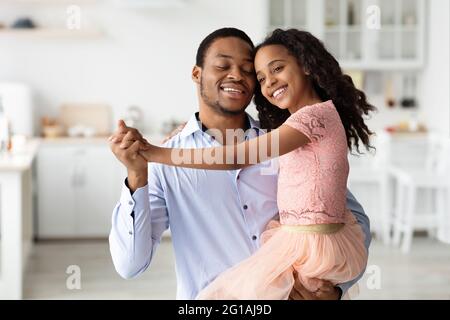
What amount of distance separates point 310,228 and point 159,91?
3.06 meters

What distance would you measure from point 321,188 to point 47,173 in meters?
2.86

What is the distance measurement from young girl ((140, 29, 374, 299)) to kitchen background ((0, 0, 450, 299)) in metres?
2.49

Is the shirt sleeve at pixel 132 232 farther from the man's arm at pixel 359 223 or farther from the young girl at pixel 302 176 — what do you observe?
the man's arm at pixel 359 223

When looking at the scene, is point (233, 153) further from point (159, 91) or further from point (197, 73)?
point (159, 91)

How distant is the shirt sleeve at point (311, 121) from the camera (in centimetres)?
88

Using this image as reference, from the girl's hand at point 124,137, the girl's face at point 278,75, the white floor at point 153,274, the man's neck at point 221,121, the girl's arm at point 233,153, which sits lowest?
the white floor at point 153,274

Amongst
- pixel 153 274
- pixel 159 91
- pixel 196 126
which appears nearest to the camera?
pixel 196 126

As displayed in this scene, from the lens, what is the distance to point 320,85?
0.90m

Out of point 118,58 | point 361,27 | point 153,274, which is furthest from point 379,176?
point 118,58

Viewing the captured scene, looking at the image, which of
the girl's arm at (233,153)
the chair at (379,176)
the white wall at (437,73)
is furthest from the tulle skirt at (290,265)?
the chair at (379,176)

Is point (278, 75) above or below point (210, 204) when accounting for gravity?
above

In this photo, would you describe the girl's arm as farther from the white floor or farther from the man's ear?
the white floor

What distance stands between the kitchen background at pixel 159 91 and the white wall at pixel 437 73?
10mm

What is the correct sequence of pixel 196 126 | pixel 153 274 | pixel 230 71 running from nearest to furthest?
pixel 230 71 < pixel 196 126 < pixel 153 274
